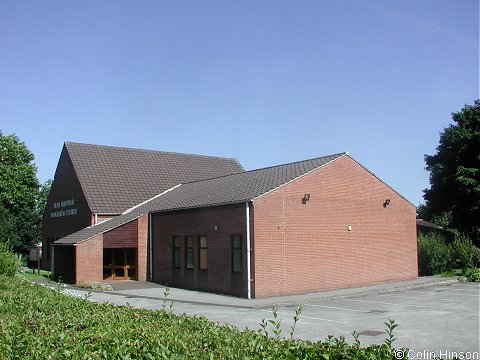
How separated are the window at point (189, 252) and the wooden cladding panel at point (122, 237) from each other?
13.5 feet

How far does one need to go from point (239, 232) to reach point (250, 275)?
1932 mm

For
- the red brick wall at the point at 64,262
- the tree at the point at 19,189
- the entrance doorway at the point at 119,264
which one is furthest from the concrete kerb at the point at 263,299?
the tree at the point at 19,189

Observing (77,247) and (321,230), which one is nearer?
(321,230)

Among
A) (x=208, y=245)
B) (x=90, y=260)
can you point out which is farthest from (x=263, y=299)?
(x=90, y=260)

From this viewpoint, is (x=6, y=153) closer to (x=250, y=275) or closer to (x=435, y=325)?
(x=250, y=275)

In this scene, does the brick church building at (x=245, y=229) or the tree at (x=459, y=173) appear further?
the tree at (x=459, y=173)

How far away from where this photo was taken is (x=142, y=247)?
29016 mm

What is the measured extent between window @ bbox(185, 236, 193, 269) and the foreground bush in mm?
18008

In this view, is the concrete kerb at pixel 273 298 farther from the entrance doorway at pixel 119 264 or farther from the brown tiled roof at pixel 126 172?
the brown tiled roof at pixel 126 172

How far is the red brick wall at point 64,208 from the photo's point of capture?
3250 cm

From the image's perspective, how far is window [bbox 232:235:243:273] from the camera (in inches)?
871

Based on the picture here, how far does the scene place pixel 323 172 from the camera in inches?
944

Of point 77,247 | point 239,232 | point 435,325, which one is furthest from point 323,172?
point 77,247

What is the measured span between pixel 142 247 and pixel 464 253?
18498 mm
